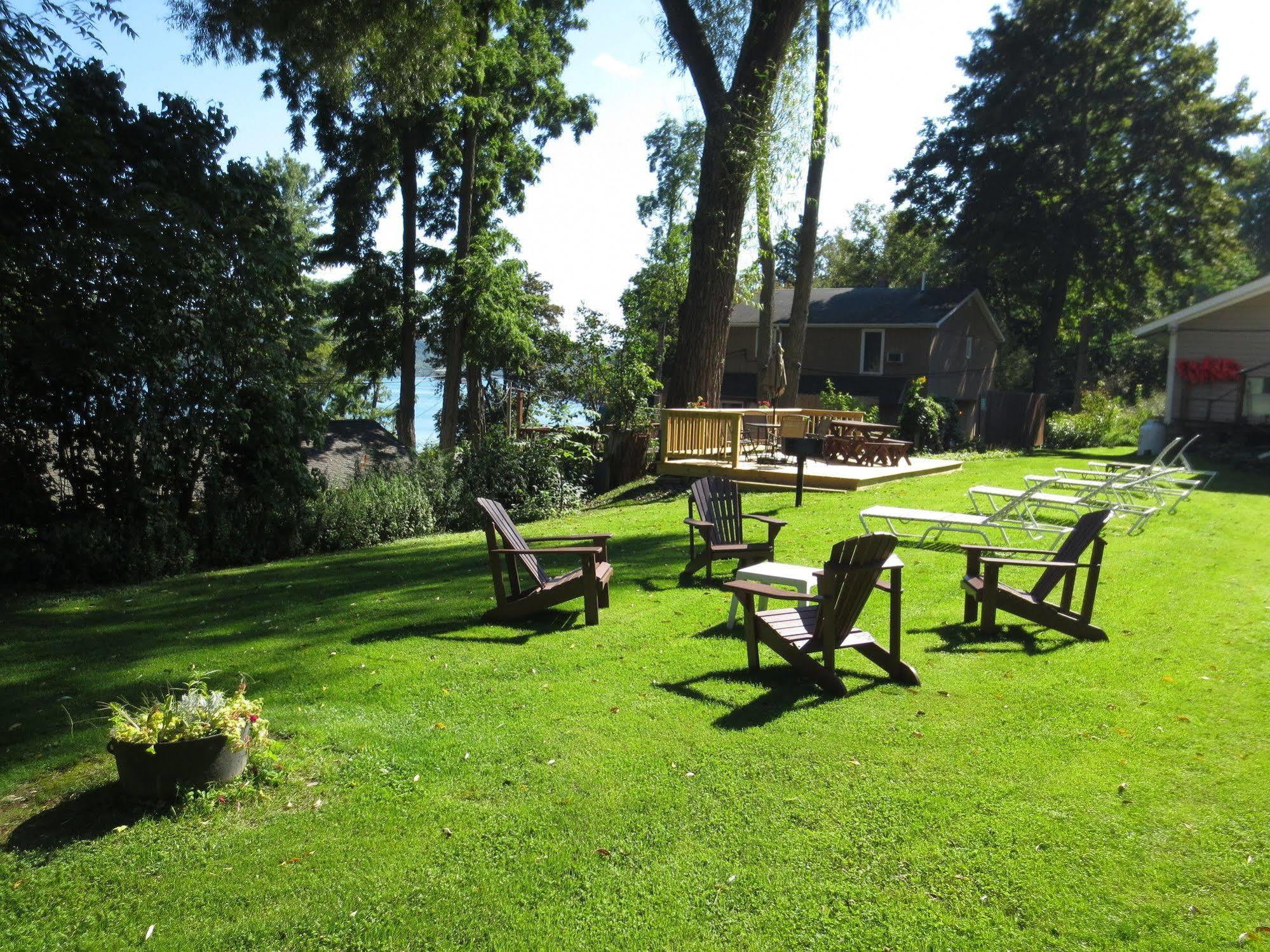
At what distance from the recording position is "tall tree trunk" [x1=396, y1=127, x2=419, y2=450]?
27.6 meters

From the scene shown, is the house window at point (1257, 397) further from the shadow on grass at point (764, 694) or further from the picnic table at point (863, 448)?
the shadow on grass at point (764, 694)

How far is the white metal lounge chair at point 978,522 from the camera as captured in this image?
1031 centimetres

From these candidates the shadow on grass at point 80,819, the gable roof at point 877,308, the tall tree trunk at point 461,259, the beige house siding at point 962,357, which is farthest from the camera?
the beige house siding at point 962,357

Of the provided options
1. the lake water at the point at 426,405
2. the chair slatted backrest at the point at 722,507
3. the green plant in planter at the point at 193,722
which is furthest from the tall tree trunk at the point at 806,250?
the green plant in planter at the point at 193,722

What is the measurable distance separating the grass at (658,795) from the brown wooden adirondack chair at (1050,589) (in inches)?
6.3

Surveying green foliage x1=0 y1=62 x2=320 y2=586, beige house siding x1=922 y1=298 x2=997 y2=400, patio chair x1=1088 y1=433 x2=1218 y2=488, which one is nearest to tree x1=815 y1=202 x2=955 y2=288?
beige house siding x1=922 y1=298 x2=997 y2=400

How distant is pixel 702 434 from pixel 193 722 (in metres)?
12.9

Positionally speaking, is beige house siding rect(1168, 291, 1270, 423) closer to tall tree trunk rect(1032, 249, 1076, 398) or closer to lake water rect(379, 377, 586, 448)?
tall tree trunk rect(1032, 249, 1076, 398)

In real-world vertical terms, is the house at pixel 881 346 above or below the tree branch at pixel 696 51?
below

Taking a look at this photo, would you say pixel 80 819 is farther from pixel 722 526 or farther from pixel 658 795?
pixel 722 526

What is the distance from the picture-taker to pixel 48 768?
15.6ft

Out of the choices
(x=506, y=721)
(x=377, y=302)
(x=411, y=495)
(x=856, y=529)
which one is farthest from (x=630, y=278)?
(x=506, y=721)

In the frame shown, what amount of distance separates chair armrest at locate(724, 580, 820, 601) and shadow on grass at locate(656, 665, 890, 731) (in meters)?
0.55

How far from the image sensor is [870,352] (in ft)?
117
